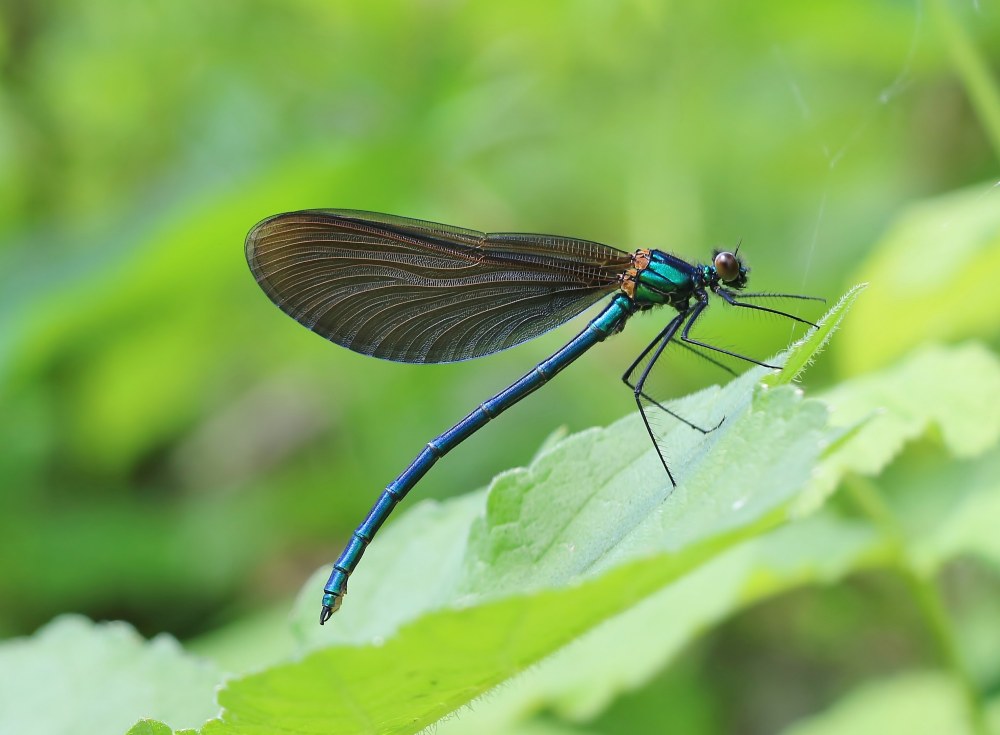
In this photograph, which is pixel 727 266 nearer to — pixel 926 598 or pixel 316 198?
pixel 926 598

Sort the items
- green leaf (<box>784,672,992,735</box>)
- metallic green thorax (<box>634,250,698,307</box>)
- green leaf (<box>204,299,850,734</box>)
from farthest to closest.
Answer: green leaf (<box>784,672,992,735</box>) < metallic green thorax (<box>634,250,698,307</box>) < green leaf (<box>204,299,850,734</box>)

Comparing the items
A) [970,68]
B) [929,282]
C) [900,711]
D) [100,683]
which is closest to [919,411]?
[929,282]

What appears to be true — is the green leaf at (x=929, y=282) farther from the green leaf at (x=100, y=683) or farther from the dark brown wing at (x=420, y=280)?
the green leaf at (x=100, y=683)

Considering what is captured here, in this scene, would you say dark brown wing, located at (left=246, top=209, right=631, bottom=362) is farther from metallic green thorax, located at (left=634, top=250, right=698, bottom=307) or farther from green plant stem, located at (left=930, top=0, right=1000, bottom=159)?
green plant stem, located at (left=930, top=0, right=1000, bottom=159)

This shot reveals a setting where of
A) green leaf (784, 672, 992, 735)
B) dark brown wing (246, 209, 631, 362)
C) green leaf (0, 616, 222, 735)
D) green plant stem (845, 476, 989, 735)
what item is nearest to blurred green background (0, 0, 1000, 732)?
green leaf (784, 672, 992, 735)

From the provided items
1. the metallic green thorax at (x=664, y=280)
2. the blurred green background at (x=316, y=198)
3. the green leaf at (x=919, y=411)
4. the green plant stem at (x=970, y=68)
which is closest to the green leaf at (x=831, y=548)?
the green leaf at (x=919, y=411)

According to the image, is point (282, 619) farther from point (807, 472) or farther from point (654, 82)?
point (807, 472)

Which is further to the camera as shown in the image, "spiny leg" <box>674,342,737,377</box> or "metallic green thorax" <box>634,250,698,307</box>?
"metallic green thorax" <box>634,250,698,307</box>

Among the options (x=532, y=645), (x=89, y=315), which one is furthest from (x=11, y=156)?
(x=532, y=645)
